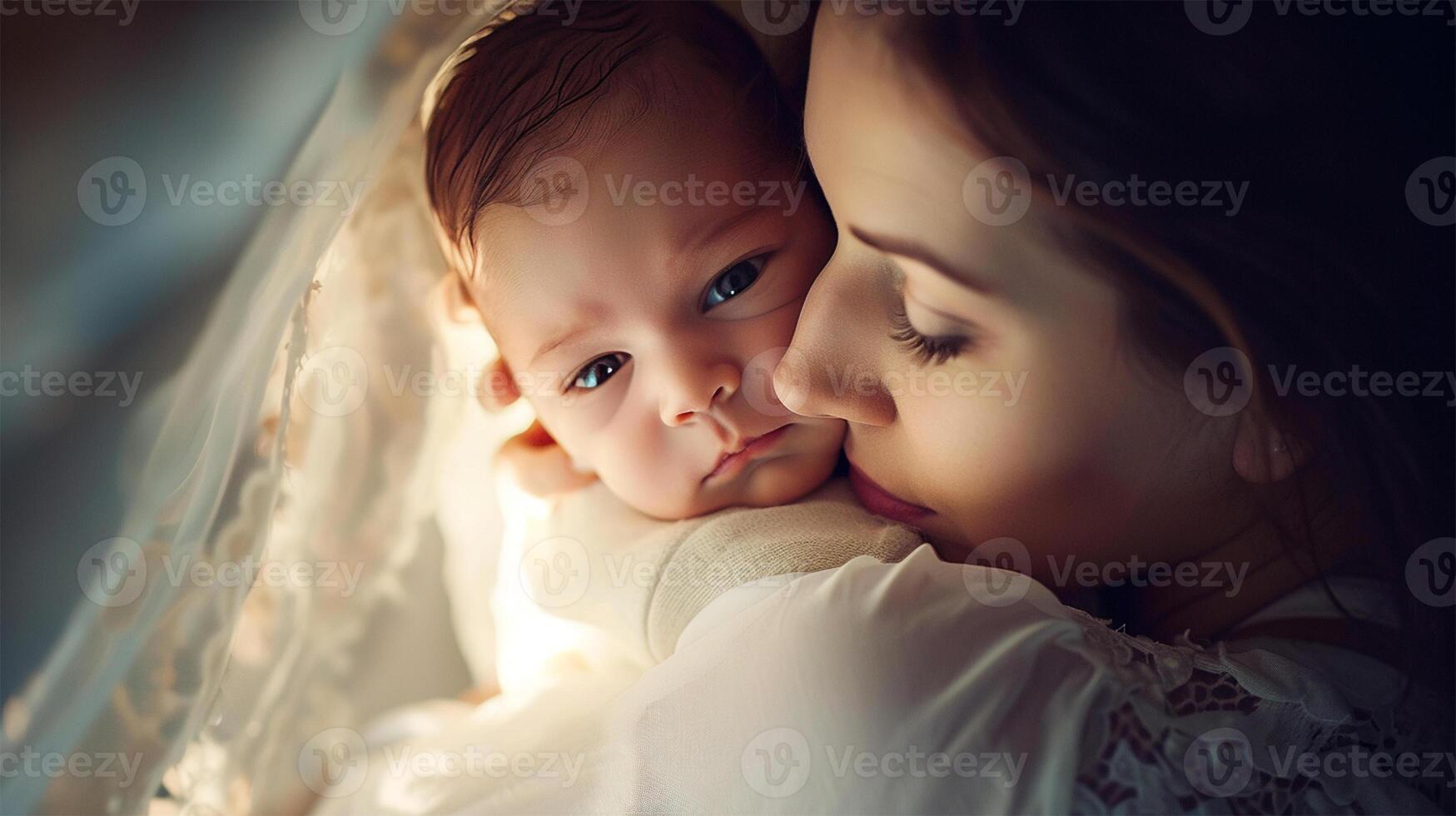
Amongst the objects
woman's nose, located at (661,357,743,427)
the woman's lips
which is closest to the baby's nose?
woman's nose, located at (661,357,743,427)

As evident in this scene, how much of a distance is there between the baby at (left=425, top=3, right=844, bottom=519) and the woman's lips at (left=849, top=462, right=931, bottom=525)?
4 cm

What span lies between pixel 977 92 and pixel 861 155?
0.28 ft

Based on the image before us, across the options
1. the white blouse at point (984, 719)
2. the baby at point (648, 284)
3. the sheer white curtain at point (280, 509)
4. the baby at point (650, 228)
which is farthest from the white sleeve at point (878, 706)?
the sheer white curtain at point (280, 509)

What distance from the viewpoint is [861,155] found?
0.68m

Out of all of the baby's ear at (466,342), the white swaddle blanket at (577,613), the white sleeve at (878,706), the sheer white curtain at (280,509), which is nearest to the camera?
the white sleeve at (878,706)

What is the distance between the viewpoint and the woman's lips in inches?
32.2

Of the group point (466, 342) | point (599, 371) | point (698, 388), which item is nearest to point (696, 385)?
point (698, 388)

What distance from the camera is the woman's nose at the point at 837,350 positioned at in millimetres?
718

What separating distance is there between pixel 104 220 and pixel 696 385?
40 cm

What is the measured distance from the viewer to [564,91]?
32.1 inches

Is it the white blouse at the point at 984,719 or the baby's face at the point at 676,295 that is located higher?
the baby's face at the point at 676,295

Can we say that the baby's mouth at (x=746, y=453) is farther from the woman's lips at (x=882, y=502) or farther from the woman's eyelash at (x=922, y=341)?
the woman's eyelash at (x=922, y=341)

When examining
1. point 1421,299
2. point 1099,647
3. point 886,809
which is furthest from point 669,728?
point 1421,299

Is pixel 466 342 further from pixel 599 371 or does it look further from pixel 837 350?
pixel 837 350
